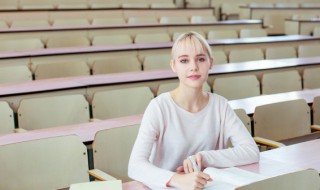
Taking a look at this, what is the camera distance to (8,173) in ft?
8.23

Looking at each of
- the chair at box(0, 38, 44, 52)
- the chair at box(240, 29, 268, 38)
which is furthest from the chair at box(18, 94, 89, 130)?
the chair at box(240, 29, 268, 38)

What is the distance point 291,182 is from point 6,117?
2165 millimetres

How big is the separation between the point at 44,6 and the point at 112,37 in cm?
371

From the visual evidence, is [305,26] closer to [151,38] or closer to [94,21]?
[151,38]

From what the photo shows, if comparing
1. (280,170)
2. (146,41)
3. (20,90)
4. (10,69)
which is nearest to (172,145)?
(280,170)

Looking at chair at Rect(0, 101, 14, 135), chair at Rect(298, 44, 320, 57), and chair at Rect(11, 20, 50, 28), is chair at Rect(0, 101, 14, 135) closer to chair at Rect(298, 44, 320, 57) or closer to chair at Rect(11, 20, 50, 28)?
chair at Rect(298, 44, 320, 57)

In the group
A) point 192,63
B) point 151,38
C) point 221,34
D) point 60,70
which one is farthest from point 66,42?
point 192,63

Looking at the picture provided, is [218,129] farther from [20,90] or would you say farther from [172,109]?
[20,90]

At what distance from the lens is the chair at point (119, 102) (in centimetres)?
381

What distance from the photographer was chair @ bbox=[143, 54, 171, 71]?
5.47 m

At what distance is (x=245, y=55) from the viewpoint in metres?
6.09

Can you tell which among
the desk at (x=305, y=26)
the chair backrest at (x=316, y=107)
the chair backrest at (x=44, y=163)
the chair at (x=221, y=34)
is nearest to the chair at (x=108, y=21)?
the chair at (x=221, y=34)

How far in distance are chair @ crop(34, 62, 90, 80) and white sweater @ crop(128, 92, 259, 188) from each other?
2.75m

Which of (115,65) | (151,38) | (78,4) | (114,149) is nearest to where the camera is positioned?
(114,149)
